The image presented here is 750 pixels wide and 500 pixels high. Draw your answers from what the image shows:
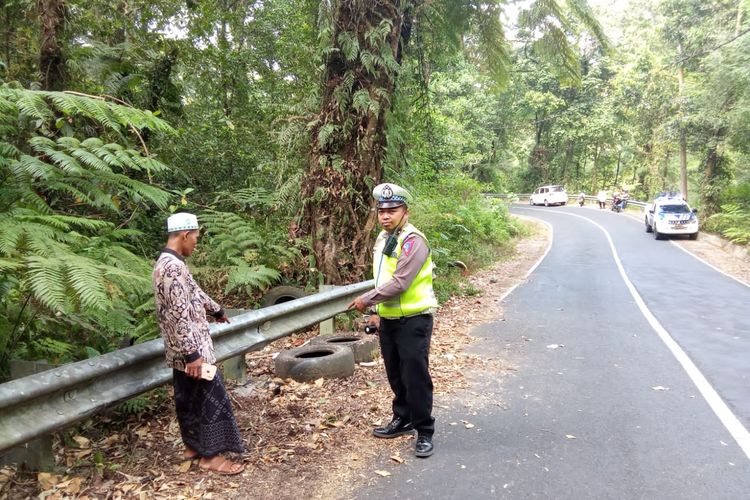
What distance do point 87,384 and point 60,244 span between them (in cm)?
88

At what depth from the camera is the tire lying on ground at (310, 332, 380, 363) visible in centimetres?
625

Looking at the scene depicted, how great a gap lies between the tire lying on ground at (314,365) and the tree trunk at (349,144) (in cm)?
224

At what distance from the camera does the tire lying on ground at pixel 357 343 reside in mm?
6246

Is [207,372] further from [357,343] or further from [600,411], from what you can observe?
[600,411]

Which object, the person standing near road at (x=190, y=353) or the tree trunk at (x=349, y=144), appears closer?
the person standing near road at (x=190, y=353)

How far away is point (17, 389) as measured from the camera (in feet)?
8.93

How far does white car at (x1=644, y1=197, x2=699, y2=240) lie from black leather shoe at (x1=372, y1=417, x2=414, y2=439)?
23.6m

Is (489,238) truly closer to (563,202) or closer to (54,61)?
(54,61)

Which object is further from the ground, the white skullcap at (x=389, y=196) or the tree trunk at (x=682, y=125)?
the tree trunk at (x=682, y=125)

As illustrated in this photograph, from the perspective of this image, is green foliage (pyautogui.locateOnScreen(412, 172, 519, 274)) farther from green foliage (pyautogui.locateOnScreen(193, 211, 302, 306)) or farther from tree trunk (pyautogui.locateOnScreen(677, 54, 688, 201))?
tree trunk (pyautogui.locateOnScreen(677, 54, 688, 201))

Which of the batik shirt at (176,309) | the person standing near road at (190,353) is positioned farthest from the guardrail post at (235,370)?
the batik shirt at (176,309)

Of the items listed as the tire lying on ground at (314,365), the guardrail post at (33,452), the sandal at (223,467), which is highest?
the guardrail post at (33,452)

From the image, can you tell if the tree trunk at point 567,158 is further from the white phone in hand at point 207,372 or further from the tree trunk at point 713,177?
the white phone in hand at point 207,372

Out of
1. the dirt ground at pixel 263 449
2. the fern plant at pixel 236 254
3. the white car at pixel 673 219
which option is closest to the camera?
the dirt ground at pixel 263 449
